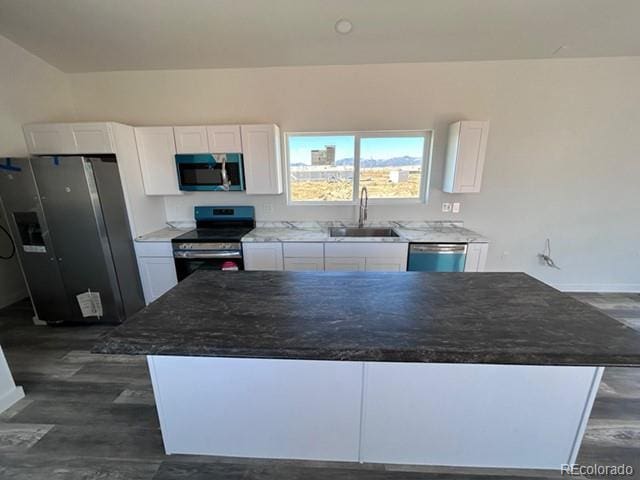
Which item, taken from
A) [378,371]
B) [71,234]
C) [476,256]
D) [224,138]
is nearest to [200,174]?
[224,138]

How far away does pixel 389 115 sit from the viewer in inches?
122

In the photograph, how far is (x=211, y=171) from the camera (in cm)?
299

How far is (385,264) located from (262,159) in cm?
180

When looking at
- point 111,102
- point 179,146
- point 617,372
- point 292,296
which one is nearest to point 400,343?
point 292,296

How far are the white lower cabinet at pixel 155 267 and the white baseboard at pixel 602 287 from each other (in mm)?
4753

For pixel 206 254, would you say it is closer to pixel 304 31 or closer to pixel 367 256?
pixel 367 256

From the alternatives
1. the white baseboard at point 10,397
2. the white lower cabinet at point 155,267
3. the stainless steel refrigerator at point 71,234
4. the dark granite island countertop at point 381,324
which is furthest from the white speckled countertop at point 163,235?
the dark granite island countertop at point 381,324

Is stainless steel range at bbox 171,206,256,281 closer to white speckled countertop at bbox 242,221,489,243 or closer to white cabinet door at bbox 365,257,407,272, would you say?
white speckled countertop at bbox 242,221,489,243

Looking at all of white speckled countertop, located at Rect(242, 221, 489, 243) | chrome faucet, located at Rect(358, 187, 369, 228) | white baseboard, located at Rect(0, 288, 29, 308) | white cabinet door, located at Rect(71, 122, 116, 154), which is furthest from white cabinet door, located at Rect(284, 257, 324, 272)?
white baseboard, located at Rect(0, 288, 29, 308)

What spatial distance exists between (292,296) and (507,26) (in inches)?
119

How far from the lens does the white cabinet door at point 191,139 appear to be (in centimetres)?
292

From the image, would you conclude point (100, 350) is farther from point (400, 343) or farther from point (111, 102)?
point (111, 102)

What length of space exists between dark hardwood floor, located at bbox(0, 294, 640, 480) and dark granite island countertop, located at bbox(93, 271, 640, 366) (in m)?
0.84

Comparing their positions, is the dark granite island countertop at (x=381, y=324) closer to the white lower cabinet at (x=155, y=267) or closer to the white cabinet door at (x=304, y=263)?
the white cabinet door at (x=304, y=263)
